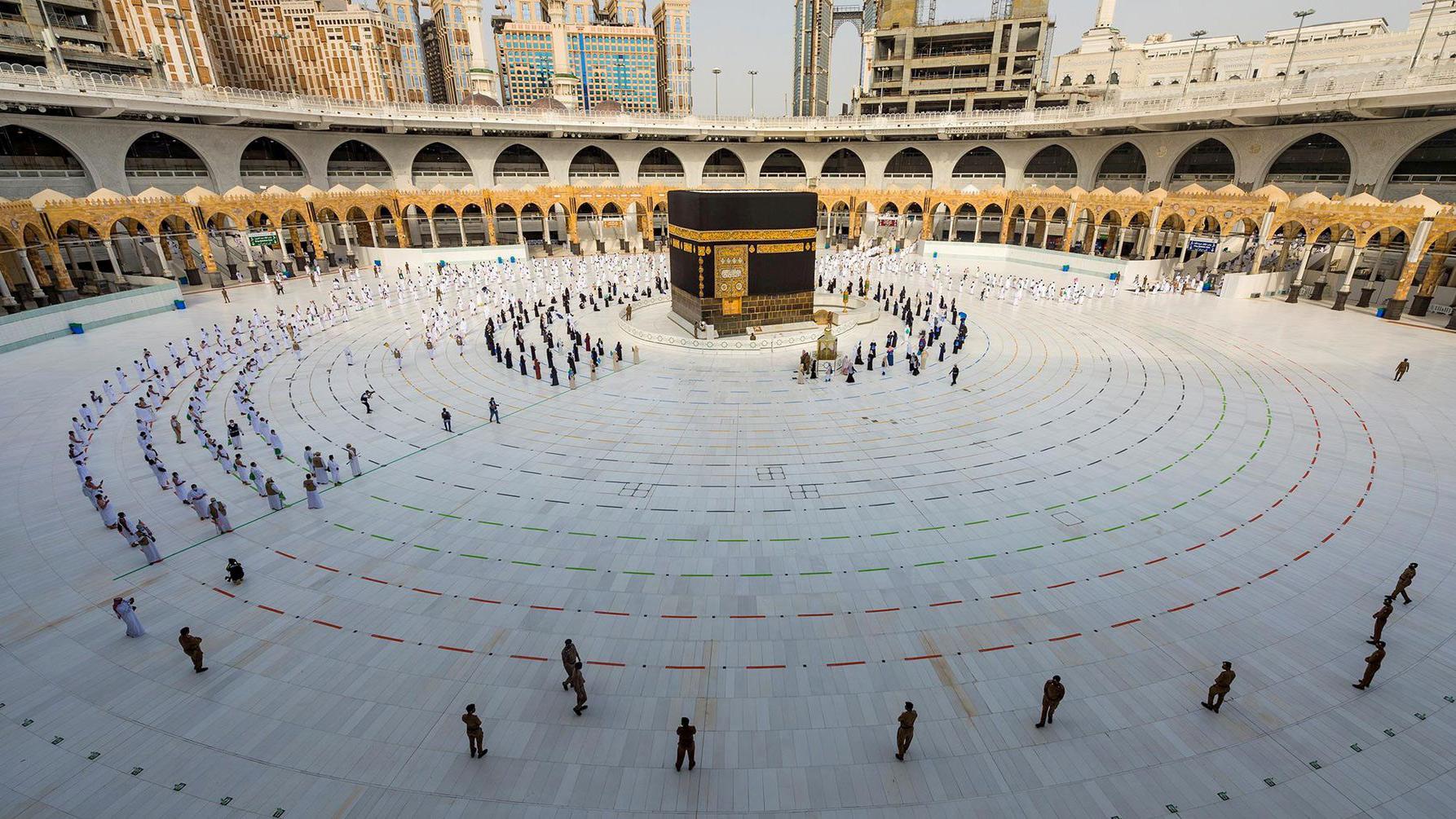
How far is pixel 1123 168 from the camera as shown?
47.7m

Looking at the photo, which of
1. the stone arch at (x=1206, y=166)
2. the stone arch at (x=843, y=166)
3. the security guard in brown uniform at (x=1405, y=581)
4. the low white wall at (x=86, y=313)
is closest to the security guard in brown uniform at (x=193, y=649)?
the security guard in brown uniform at (x=1405, y=581)

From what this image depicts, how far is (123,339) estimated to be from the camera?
25016 millimetres

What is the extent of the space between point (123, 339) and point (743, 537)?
28.9 m

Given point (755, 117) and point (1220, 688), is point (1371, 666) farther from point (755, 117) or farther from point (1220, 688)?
point (755, 117)

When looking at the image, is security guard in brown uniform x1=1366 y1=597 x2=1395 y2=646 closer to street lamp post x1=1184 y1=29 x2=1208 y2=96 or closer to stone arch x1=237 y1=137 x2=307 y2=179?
street lamp post x1=1184 y1=29 x2=1208 y2=96

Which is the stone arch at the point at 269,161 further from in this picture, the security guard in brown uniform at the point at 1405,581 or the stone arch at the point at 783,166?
the security guard in brown uniform at the point at 1405,581

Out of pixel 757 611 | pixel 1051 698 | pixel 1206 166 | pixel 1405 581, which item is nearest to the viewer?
pixel 1051 698

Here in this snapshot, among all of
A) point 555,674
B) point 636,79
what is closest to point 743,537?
point 555,674

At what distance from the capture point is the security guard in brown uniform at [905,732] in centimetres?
704

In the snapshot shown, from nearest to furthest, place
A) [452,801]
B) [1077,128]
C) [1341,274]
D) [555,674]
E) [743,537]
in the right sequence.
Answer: [452,801] → [555,674] → [743,537] → [1341,274] → [1077,128]

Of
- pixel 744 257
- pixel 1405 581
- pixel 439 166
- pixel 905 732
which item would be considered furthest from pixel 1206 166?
pixel 439 166

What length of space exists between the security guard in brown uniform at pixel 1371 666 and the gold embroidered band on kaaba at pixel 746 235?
69.0ft

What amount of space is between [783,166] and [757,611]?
187ft

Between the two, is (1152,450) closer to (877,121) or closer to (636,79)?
(877,121)
